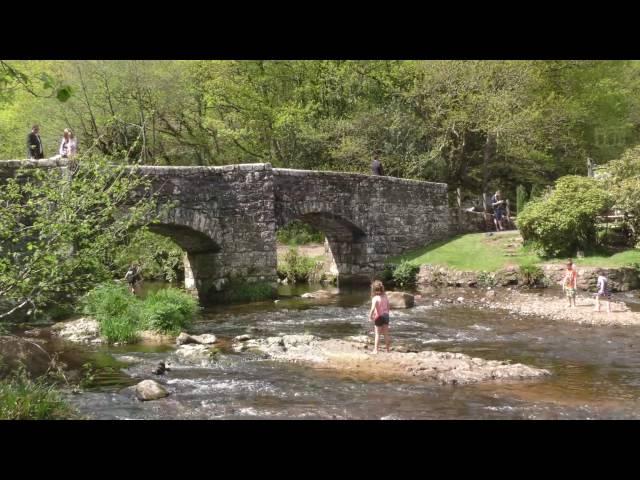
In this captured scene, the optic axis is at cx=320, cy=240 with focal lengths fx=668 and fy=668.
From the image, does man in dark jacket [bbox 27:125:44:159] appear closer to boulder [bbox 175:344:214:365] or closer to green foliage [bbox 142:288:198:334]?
green foliage [bbox 142:288:198:334]

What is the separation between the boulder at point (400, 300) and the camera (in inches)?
744

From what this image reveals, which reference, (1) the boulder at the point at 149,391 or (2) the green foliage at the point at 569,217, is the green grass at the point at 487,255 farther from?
(1) the boulder at the point at 149,391

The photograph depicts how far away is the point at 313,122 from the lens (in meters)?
33.8

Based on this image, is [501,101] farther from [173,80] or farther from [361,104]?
[173,80]

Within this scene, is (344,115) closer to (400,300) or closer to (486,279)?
(486,279)

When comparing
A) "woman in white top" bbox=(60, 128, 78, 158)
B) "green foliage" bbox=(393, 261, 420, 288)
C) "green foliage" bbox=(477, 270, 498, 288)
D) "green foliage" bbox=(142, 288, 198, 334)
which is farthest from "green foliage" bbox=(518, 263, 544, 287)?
"woman in white top" bbox=(60, 128, 78, 158)

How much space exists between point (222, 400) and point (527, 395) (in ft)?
14.5

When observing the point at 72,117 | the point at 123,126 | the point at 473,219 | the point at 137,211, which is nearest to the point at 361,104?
the point at 473,219

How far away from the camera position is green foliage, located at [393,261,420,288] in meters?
24.5

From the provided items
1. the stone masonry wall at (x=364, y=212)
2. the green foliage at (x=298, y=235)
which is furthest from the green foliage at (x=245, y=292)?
the green foliage at (x=298, y=235)

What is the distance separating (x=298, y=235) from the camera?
32281mm

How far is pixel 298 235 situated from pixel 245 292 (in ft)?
37.8

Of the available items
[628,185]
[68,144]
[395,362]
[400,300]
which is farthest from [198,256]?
[628,185]

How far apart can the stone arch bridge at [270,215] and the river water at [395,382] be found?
449 centimetres
